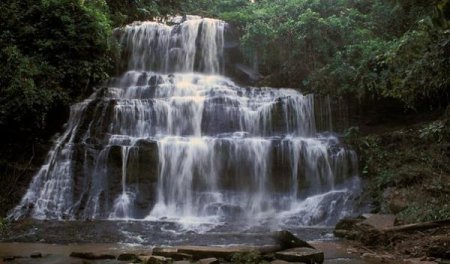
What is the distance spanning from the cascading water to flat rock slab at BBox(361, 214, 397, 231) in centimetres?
248

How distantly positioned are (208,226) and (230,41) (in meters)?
10.6

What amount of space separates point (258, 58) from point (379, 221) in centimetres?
1095

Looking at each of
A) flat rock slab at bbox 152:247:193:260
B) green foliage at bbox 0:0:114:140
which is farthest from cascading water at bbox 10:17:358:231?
flat rock slab at bbox 152:247:193:260

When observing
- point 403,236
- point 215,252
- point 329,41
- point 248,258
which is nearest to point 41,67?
point 329,41

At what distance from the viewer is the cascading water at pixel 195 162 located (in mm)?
12656

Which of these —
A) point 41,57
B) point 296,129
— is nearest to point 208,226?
point 296,129

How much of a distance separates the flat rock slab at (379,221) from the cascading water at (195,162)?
8.13 ft

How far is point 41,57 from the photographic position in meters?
15.7

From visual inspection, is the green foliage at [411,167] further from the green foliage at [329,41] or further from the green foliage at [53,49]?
the green foliage at [53,49]

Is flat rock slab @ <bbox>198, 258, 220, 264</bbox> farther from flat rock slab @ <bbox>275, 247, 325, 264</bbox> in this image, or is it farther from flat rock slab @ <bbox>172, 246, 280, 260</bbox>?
flat rock slab @ <bbox>275, 247, 325, 264</bbox>

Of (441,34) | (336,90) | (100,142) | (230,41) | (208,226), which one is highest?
(230,41)

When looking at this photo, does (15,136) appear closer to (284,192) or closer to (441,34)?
(284,192)

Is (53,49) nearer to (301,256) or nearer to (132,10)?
(132,10)

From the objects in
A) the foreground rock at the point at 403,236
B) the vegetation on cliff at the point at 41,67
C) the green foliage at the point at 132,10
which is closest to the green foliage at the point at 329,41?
the green foliage at the point at 132,10
